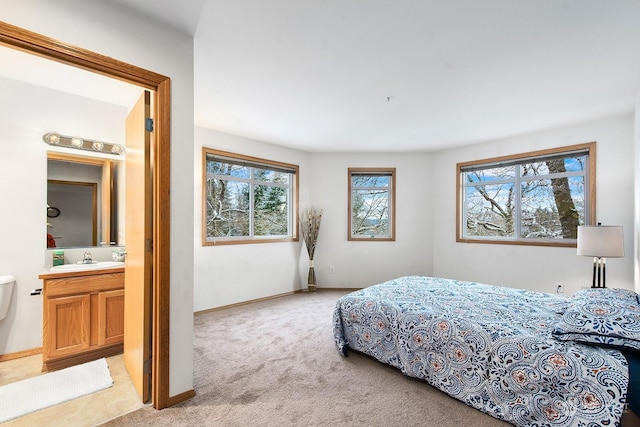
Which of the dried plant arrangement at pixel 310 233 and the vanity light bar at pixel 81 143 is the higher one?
the vanity light bar at pixel 81 143

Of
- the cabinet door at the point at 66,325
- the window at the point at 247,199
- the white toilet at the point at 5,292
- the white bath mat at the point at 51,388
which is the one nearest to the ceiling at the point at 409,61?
the window at the point at 247,199

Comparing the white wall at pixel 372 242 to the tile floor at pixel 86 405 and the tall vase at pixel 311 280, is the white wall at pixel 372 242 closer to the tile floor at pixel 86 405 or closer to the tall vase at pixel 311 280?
the tall vase at pixel 311 280

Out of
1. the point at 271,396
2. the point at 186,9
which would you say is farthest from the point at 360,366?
the point at 186,9

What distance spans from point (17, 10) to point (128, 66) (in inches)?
18.6

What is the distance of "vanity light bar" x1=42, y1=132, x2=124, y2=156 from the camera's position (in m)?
2.73

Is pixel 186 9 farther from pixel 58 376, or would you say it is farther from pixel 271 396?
pixel 58 376

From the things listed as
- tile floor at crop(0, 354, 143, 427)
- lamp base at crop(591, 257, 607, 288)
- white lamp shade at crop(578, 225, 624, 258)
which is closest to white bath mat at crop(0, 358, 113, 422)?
tile floor at crop(0, 354, 143, 427)

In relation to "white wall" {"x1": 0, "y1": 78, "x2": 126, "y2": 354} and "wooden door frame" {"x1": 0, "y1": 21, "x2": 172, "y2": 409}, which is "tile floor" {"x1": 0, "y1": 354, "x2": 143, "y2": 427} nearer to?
"wooden door frame" {"x1": 0, "y1": 21, "x2": 172, "y2": 409}

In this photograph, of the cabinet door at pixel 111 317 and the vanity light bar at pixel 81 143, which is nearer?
the cabinet door at pixel 111 317

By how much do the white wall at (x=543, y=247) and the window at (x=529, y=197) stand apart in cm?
10

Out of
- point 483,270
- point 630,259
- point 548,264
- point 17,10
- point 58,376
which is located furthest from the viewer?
point 483,270

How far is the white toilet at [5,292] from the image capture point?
2395mm

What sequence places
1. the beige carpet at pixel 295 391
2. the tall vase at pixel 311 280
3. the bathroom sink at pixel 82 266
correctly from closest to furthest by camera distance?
the beige carpet at pixel 295 391 → the bathroom sink at pixel 82 266 → the tall vase at pixel 311 280

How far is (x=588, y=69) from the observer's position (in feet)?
7.63
